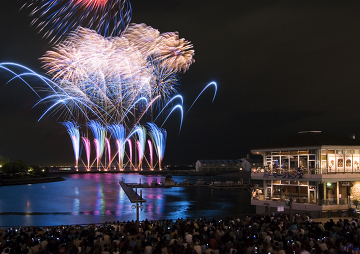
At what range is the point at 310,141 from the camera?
25609 millimetres

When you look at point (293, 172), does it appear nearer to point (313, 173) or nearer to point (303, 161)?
point (303, 161)

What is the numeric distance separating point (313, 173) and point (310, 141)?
239cm

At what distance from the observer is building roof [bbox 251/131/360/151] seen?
82.2 ft

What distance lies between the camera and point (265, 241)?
12727 millimetres

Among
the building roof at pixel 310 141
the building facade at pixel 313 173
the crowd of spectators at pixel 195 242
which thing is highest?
the building roof at pixel 310 141

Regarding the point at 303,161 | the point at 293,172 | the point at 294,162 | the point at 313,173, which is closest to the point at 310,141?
the point at 303,161

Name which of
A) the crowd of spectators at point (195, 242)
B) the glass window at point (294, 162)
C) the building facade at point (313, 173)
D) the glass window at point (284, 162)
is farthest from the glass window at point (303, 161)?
the crowd of spectators at point (195, 242)

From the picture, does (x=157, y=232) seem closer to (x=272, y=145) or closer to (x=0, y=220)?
(x=272, y=145)

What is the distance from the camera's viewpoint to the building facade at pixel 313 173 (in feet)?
81.3

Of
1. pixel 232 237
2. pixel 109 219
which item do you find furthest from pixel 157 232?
pixel 109 219

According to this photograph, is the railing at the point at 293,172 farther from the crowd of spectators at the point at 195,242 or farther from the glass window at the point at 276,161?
the crowd of spectators at the point at 195,242

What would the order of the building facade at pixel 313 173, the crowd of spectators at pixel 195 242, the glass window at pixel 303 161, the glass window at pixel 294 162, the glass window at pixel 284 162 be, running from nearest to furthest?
1. the crowd of spectators at pixel 195 242
2. the building facade at pixel 313 173
3. the glass window at pixel 303 161
4. the glass window at pixel 294 162
5. the glass window at pixel 284 162

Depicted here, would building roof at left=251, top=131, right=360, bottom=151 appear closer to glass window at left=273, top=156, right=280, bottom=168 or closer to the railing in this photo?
glass window at left=273, top=156, right=280, bottom=168

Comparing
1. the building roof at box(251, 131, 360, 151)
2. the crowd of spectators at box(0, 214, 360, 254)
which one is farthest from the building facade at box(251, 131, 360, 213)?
the crowd of spectators at box(0, 214, 360, 254)
